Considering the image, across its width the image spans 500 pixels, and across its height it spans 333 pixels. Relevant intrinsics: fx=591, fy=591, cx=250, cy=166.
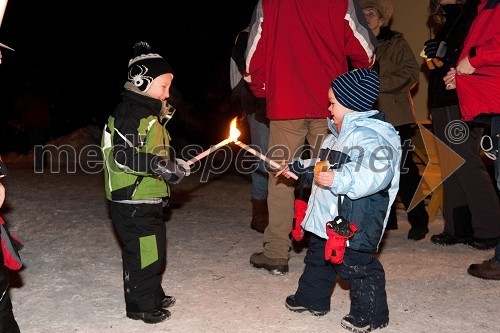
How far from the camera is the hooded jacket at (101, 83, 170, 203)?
10.7 ft

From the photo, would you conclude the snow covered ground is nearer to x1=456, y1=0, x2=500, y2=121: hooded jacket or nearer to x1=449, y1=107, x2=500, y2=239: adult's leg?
x1=449, y1=107, x2=500, y2=239: adult's leg

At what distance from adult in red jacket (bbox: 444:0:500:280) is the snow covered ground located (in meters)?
0.20

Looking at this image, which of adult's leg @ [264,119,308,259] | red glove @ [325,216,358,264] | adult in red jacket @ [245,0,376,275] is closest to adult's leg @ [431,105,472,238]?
adult in red jacket @ [245,0,376,275]

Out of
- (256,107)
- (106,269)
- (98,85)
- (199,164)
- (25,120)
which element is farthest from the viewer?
(98,85)

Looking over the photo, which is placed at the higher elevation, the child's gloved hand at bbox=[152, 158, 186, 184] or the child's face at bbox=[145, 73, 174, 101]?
the child's face at bbox=[145, 73, 174, 101]

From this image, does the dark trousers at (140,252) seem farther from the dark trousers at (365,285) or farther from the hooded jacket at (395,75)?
the hooded jacket at (395,75)

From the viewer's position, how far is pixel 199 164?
33.6 ft

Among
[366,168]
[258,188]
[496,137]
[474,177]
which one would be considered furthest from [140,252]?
[474,177]

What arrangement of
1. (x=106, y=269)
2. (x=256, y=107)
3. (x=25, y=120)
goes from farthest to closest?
1. (x=25, y=120)
2. (x=256, y=107)
3. (x=106, y=269)

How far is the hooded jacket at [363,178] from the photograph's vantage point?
309cm

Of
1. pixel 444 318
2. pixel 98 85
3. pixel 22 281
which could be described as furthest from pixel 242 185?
pixel 98 85

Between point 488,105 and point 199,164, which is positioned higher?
point 488,105

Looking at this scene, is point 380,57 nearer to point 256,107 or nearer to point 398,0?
point 256,107

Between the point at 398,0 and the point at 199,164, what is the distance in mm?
4378
